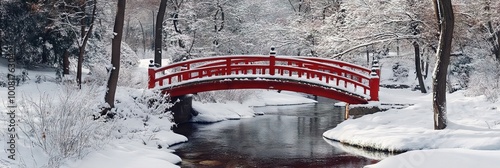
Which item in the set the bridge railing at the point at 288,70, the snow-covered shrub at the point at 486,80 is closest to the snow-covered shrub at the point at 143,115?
the bridge railing at the point at 288,70

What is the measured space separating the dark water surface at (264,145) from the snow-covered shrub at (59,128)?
10.3 feet

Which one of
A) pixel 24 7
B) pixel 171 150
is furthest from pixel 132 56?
pixel 171 150

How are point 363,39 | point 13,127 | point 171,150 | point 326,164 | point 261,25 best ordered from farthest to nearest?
point 261,25, point 363,39, point 171,150, point 326,164, point 13,127

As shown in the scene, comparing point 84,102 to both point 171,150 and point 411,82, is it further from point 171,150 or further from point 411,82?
point 411,82

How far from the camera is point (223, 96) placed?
27938mm

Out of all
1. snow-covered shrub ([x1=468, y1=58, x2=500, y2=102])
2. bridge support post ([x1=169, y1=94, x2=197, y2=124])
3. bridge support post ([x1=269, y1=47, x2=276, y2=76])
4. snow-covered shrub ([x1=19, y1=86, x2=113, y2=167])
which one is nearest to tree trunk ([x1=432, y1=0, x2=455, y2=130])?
snow-covered shrub ([x1=468, y1=58, x2=500, y2=102])

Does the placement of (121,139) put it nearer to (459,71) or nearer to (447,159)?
(447,159)

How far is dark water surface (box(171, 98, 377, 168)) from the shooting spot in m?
13.5

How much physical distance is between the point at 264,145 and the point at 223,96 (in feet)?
38.0

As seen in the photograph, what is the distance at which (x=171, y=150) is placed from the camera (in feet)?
48.2

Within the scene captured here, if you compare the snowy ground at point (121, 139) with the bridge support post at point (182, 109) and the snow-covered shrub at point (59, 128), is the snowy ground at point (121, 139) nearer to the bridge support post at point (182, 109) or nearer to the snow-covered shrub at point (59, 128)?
the snow-covered shrub at point (59, 128)

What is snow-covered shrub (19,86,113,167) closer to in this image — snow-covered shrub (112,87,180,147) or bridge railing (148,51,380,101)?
snow-covered shrub (112,87,180,147)

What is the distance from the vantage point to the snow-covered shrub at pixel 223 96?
2639cm

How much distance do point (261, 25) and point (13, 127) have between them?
2897 cm
